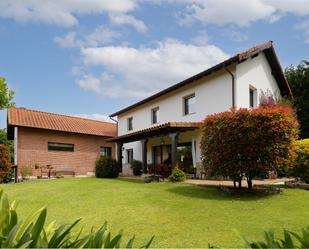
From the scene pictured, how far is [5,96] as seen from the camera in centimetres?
2559

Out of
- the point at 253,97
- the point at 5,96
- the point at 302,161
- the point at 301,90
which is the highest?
the point at 5,96

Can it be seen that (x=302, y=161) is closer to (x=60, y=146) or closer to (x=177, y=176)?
(x=177, y=176)

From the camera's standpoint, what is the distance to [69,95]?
731 inches

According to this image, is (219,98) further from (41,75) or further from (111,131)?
(111,131)

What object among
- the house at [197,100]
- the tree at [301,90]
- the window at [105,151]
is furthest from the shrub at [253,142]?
the window at [105,151]

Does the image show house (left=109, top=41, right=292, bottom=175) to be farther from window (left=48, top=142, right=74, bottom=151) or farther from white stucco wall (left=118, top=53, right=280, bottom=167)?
window (left=48, top=142, right=74, bottom=151)

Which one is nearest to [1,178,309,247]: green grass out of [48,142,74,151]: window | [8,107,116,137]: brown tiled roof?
[8,107,116,137]: brown tiled roof

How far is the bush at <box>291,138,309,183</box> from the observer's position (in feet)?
40.5

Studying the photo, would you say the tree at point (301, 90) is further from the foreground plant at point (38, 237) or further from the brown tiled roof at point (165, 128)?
the foreground plant at point (38, 237)

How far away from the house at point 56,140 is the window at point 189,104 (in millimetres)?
10887

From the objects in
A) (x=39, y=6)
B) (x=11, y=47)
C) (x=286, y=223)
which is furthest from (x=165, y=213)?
(x=11, y=47)

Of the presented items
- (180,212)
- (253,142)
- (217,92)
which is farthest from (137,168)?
(180,212)

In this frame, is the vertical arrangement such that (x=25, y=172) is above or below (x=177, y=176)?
below

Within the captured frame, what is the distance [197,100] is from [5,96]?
1638 cm
